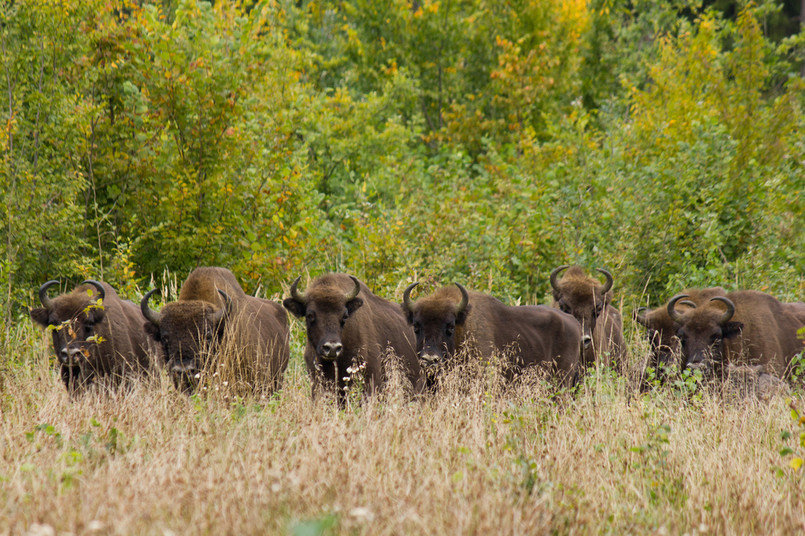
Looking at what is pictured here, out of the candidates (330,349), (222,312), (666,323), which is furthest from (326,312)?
(666,323)

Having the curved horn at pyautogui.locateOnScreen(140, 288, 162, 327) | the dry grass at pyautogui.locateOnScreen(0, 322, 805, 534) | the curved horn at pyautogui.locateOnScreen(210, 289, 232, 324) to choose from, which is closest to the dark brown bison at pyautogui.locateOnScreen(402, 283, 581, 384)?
the dry grass at pyautogui.locateOnScreen(0, 322, 805, 534)

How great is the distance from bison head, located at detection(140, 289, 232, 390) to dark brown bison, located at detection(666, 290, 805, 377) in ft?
19.4

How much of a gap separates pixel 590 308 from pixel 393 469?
6759mm

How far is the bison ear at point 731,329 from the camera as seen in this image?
10.7m

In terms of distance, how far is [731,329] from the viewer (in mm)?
10781

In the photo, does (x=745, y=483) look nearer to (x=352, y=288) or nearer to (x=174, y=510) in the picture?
(x=174, y=510)

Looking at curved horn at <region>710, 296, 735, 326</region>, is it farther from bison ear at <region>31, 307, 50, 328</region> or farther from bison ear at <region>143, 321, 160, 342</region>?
bison ear at <region>31, 307, 50, 328</region>

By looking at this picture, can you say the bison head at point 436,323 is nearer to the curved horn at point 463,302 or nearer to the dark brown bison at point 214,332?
the curved horn at point 463,302

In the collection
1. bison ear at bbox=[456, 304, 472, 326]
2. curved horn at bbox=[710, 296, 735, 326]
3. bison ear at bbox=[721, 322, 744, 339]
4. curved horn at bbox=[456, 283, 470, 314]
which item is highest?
curved horn at bbox=[456, 283, 470, 314]

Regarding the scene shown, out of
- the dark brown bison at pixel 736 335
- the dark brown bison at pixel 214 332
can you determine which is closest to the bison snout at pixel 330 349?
the dark brown bison at pixel 214 332

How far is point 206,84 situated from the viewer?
14.3m

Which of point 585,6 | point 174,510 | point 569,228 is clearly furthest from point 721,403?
point 585,6

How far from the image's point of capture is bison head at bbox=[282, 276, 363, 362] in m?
9.21

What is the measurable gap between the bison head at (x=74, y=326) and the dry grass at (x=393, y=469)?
1.22m
